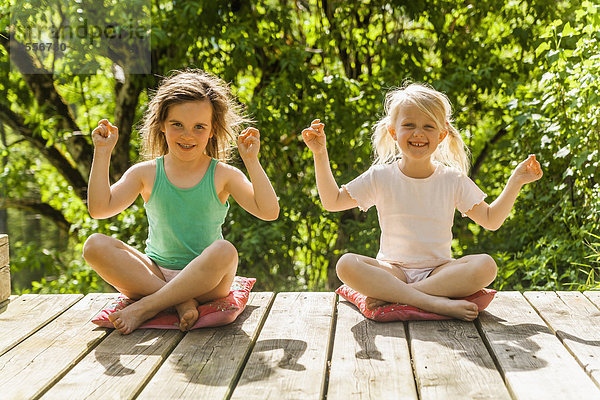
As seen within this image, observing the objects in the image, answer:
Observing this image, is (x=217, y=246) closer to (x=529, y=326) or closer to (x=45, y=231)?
(x=529, y=326)

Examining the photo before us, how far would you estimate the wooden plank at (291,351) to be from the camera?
1.87 meters

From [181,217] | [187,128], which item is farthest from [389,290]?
[187,128]

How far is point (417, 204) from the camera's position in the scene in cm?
270

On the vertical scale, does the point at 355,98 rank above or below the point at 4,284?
above

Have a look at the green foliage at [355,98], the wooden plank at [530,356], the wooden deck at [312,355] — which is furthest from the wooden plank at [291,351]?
the green foliage at [355,98]

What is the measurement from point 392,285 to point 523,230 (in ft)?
6.39

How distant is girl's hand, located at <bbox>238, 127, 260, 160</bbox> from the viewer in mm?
2521

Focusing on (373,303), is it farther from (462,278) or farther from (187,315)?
(187,315)

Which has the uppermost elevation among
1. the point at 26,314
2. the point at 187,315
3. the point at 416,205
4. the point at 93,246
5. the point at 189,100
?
the point at 189,100

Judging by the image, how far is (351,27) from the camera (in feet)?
15.7

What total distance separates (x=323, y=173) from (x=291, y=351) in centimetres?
76

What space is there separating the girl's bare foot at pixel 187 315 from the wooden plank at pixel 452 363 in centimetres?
76

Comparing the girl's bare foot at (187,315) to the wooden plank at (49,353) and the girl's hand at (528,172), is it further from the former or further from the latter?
the girl's hand at (528,172)

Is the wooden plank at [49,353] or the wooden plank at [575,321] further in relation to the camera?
the wooden plank at [575,321]
